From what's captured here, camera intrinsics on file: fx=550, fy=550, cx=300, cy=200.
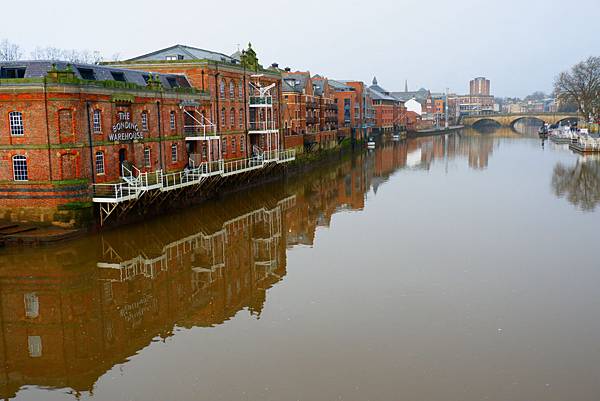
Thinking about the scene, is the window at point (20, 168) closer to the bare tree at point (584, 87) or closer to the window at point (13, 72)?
the window at point (13, 72)

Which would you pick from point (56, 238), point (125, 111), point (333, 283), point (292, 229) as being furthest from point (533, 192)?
point (56, 238)

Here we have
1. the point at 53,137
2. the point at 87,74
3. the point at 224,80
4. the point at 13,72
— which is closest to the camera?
the point at 53,137

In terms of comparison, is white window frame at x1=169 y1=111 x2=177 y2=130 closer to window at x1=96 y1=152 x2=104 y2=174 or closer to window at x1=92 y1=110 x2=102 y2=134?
window at x1=92 y1=110 x2=102 y2=134

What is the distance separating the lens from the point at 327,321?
19.2 metres

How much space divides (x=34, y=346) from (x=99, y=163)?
15.8 meters

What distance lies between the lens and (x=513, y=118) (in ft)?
573

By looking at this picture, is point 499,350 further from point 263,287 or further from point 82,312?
point 82,312

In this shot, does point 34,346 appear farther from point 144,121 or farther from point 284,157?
point 284,157

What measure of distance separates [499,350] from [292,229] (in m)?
19.2

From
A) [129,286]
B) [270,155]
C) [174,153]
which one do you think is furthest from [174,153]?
[129,286]

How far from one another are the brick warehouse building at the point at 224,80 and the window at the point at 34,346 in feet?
91.8

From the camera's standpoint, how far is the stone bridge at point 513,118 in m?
154

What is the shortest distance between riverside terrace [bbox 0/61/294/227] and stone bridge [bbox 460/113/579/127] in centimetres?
13446

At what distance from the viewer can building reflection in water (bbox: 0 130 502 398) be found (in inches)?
664
